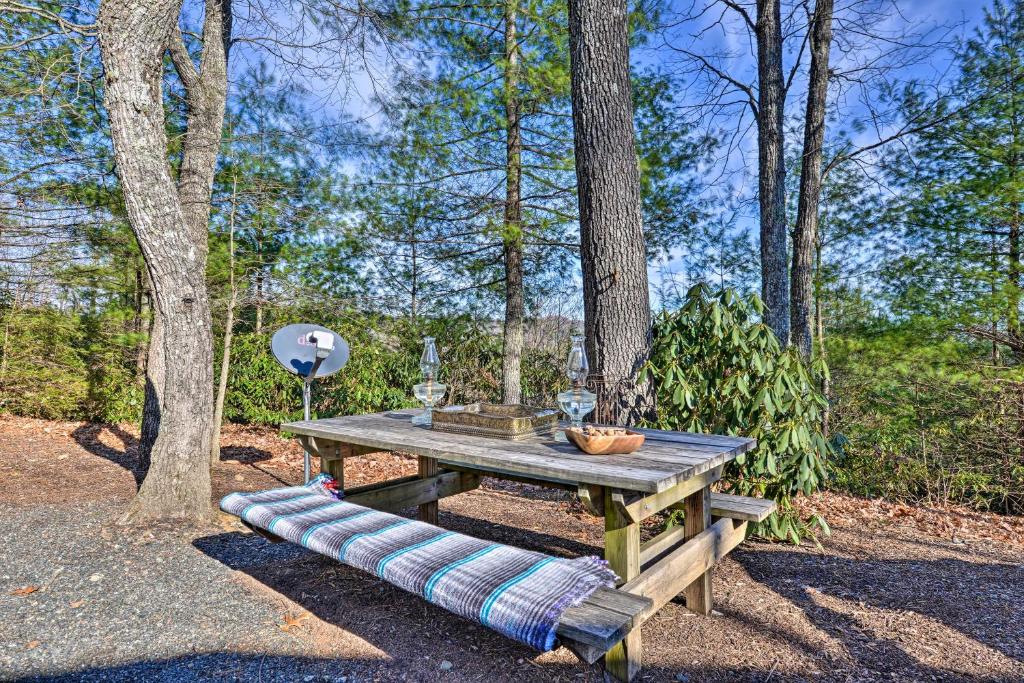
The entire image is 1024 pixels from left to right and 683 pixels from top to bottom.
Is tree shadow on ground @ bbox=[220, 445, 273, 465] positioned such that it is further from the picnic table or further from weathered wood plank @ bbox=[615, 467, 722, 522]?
weathered wood plank @ bbox=[615, 467, 722, 522]

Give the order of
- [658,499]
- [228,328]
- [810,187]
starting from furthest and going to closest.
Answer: [810,187] → [228,328] → [658,499]

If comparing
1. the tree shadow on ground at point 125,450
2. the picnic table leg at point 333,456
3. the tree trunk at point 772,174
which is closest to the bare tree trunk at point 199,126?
the tree shadow on ground at point 125,450

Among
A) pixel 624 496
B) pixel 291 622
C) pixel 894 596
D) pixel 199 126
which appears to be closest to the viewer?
pixel 624 496

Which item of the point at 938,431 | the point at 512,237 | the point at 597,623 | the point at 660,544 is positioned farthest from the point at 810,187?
the point at 597,623

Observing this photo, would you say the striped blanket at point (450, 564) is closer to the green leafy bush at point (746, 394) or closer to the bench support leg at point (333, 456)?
the bench support leg at point (333, 456)

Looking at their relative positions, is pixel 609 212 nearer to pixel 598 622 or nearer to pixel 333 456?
pixel 333 456

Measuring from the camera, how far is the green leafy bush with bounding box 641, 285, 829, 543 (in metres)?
2.70

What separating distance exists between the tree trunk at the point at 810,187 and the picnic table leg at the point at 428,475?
4308 millimetres

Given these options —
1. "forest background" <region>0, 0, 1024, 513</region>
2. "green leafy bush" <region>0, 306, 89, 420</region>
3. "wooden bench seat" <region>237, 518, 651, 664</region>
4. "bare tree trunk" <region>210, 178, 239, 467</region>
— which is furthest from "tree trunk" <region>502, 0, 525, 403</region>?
"green leafy bush" <region>0, 306, 89, 420</region>

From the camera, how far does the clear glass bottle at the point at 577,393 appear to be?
7.25 feet

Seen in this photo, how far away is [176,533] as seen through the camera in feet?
10.0

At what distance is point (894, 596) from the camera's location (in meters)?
2.48

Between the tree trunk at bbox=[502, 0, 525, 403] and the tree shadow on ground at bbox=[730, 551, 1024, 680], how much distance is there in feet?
11.2

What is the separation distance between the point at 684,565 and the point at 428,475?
1.61m
